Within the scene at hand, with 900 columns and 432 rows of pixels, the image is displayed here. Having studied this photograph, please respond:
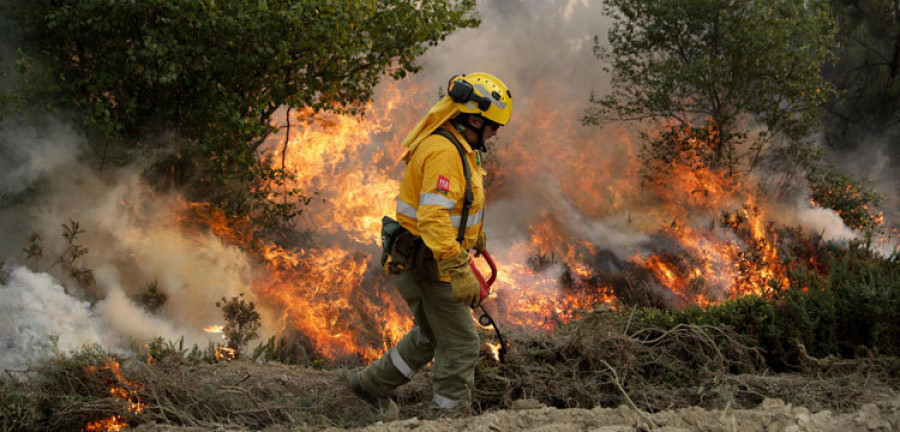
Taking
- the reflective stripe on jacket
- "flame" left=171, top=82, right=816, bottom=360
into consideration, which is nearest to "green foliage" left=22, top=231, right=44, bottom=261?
"flame" left=171, top=82, right=816, bottom=360

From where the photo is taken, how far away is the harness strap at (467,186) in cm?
371

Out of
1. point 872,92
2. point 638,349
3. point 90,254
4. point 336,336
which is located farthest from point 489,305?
point 872,92

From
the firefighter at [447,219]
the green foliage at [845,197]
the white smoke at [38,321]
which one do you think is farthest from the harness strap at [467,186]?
the green foliage at [845,197]

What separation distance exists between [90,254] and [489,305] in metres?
4.70

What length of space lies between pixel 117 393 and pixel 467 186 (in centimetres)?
258

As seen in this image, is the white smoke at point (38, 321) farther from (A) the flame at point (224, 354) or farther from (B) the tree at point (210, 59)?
(B) the tree at point (210, 59)

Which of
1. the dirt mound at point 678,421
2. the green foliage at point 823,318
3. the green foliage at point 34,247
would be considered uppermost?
the green foliage at point 34,247

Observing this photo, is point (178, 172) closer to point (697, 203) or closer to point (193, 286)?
point (193, 286)

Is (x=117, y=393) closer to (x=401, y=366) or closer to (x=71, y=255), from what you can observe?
(x=401, y=366)

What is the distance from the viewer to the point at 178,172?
7.55 meters

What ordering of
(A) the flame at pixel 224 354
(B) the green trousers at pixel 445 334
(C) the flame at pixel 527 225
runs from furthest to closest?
(C) the flame at pixel 527 225 < (A) the flame at pixel 224 354 < (B) the green trousers at pixel 445 334

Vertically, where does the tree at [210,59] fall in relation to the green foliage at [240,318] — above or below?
above

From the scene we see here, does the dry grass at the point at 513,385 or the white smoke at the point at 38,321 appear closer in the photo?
the dry grass at the point at 513,385

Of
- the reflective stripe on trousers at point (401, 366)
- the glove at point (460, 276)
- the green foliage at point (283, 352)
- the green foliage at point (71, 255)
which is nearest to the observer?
the glove at point (460, 276)
